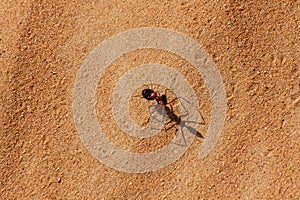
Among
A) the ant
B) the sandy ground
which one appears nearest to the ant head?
the ant

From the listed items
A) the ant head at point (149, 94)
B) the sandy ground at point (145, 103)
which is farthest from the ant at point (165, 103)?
the sandy ground at point (145, 103)

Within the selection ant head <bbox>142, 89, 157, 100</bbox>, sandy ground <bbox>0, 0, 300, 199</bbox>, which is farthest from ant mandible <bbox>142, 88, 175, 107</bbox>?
sandy ground <bbox>0, 0, 300, 199</bbox>

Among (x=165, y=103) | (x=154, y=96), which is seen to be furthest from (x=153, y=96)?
(x=165, y=103)

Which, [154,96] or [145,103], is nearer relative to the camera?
[154,96]

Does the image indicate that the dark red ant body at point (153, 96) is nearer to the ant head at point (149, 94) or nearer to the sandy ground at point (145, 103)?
the ant head at point (149, 94)

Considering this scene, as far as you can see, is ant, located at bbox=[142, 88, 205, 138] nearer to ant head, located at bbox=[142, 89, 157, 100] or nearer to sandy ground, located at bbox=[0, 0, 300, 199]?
ant head, located at bbox=[142, 89, 157, 100]

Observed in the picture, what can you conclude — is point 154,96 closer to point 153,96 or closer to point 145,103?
point 153,96

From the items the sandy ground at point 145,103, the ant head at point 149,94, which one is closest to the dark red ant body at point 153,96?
the ant head at point 149,94
